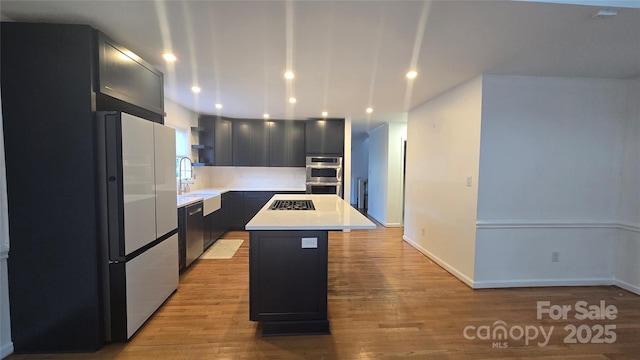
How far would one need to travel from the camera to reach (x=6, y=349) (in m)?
1.70

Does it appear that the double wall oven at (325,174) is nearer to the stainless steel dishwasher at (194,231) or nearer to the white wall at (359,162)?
the stainless steel dishwasher at (194,231)

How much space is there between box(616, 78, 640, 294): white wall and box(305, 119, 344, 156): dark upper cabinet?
3.78 metres

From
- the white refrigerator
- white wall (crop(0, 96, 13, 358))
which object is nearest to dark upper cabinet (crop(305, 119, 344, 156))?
the white refrigerator

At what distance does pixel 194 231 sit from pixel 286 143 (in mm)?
2637

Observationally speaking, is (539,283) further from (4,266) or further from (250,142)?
(250,142)

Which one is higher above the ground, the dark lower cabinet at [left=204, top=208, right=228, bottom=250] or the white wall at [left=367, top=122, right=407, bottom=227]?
the white wall at [left=367, top=122, right=407, bottom=227]

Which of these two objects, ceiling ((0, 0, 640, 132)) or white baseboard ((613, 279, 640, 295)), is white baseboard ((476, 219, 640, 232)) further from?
ceiling ((0, 0, 640, 132))

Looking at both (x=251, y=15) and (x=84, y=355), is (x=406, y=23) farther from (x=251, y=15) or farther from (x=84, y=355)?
(x=84, y=355)

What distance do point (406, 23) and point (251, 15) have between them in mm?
1030

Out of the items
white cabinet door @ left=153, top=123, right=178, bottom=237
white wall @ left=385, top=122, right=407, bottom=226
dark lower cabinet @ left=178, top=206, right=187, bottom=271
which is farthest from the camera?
white wall @ left=385, top=122, right=407, bottom=226

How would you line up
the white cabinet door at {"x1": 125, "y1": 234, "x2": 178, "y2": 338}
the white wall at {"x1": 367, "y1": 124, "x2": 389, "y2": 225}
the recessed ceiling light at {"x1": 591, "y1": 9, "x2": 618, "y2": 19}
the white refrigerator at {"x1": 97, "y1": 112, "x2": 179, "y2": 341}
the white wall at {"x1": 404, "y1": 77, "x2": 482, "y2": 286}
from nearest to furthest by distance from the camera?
the recessed ceiling light at {"x1": 591, "y1": 9, "x2": 618, "y2": 19} → the white refrigerator at {"x1": 97, "y1": 112, "x2": 179, "y2": 341} → the white cabinet door at {"x1": 125, "y1": 234, "x2": 178, "y2": 338} → the white wall at {"x1": 404, "y1": 77, "x2": 482, "y2": 286} → the white wall at {"x1": 367, "y1": 124, "x2": 389, "y2": 225}

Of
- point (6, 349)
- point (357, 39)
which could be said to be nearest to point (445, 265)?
point (357, 39)

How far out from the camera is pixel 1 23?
1.62m

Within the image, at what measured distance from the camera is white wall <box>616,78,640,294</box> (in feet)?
8.89
